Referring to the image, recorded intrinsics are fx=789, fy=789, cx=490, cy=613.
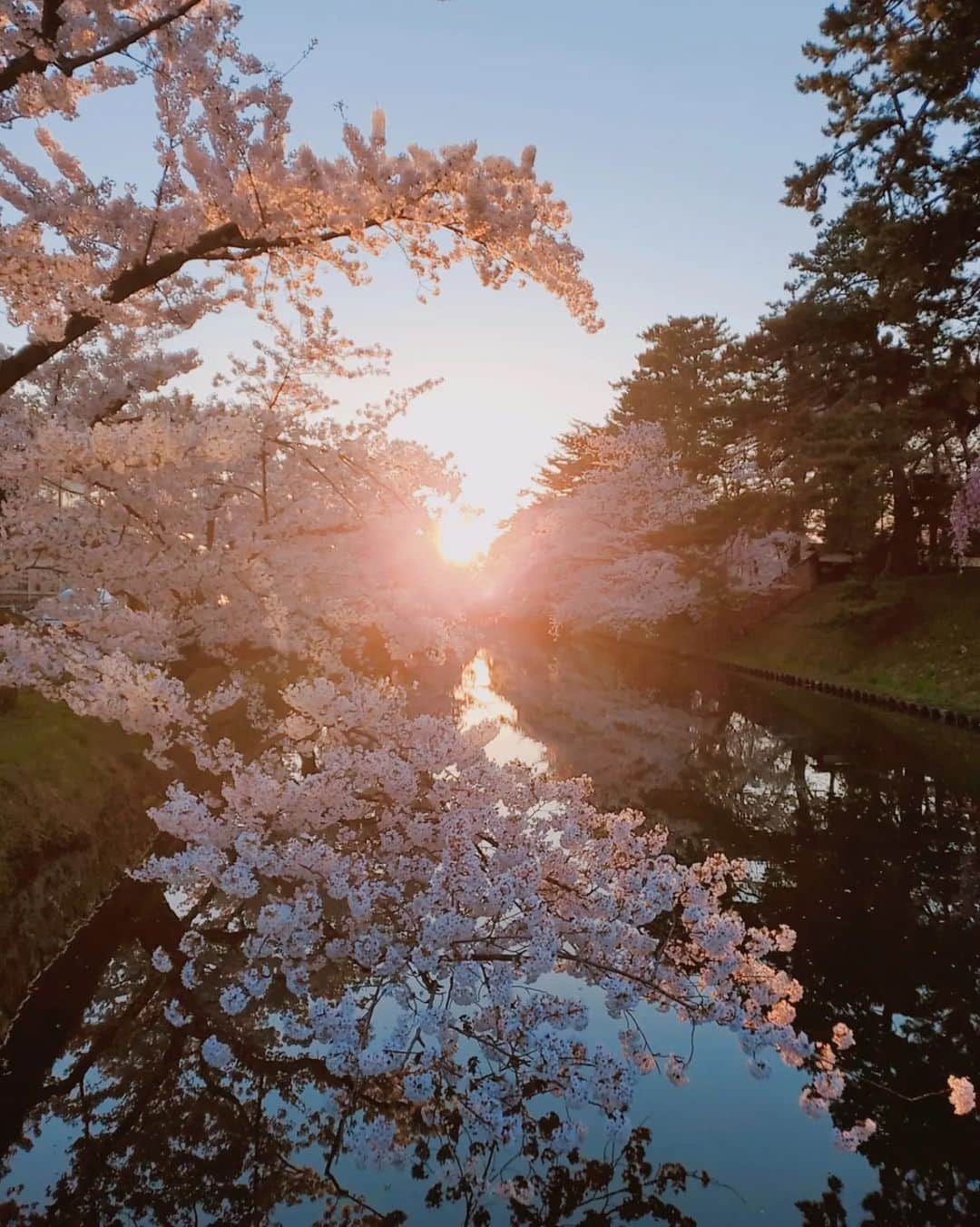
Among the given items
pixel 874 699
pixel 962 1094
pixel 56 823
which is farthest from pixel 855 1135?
pixel 874 699

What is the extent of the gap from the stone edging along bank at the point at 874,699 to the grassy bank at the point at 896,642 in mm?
229

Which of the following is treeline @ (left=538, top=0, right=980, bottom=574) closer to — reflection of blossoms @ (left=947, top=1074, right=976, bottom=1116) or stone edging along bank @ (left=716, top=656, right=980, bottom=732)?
stone edging along bank @ (left=716, top=656, right=980, bottom=732)

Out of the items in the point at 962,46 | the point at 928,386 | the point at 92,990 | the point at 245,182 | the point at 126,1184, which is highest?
the point at 928,386

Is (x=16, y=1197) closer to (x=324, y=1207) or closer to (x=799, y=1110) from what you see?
(x=324, y=1207)

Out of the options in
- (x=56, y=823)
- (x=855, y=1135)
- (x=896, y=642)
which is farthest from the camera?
(x=896, y=642)

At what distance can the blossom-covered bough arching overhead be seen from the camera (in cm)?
580

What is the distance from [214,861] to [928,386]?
83.6 ft

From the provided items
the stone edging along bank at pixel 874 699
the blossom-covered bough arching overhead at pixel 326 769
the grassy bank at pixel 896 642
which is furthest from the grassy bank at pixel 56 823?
the grassy bank at pixel 896 642

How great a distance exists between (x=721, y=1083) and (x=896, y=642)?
2229cm

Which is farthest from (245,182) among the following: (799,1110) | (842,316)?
(842,316)

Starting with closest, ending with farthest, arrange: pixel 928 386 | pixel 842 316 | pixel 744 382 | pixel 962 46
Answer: pixel 962 46, pixel 928 386, pixel 842 316, pixel 744 382

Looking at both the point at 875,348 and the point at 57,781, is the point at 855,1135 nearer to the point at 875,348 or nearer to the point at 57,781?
the point at 57,781

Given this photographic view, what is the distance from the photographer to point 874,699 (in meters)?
23.0

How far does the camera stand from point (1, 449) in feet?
23.4
